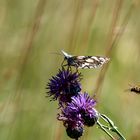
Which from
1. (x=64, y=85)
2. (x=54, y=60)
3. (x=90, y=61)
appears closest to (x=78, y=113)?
(x=64, y=85)

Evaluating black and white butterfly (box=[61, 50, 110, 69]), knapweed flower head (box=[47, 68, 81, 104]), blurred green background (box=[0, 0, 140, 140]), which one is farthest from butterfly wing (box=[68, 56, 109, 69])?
blurred green background (box=[0, 0, 140, 140])

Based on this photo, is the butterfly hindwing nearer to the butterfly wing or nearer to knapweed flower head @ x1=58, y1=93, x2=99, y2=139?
the butterfly wing

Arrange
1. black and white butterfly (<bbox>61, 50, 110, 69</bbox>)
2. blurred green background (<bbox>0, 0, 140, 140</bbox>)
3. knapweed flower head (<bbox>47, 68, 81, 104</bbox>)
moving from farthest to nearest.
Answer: blurred green background (<bbox>0, 0, 140, 140</bbox>)
knapweed flower head (<bbox>47, 68, 81, 104</bbox>)
black and white butterfly (<bbox>61, 50, 110, 69</bbox>)

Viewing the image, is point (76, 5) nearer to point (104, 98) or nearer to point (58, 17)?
point (104, 98)

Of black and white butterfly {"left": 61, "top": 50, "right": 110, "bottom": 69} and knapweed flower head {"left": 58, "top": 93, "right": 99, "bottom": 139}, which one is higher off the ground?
black and white butterfly {"left": 61, "top": 50, "right": 110, "bottom": 69}

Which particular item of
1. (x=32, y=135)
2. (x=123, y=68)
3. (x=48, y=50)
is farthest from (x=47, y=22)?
(x=32, y=135)

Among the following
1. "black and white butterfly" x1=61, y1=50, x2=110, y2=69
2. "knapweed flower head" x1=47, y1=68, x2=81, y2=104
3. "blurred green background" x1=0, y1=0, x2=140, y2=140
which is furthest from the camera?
"blurred green background" x1=0, y1=0, x2=140, y2=140

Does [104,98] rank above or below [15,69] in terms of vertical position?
below

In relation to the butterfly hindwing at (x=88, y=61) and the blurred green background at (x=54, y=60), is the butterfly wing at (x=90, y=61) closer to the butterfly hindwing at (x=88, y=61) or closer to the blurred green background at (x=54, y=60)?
the butterfly hindwing at (x=88, y=61)
